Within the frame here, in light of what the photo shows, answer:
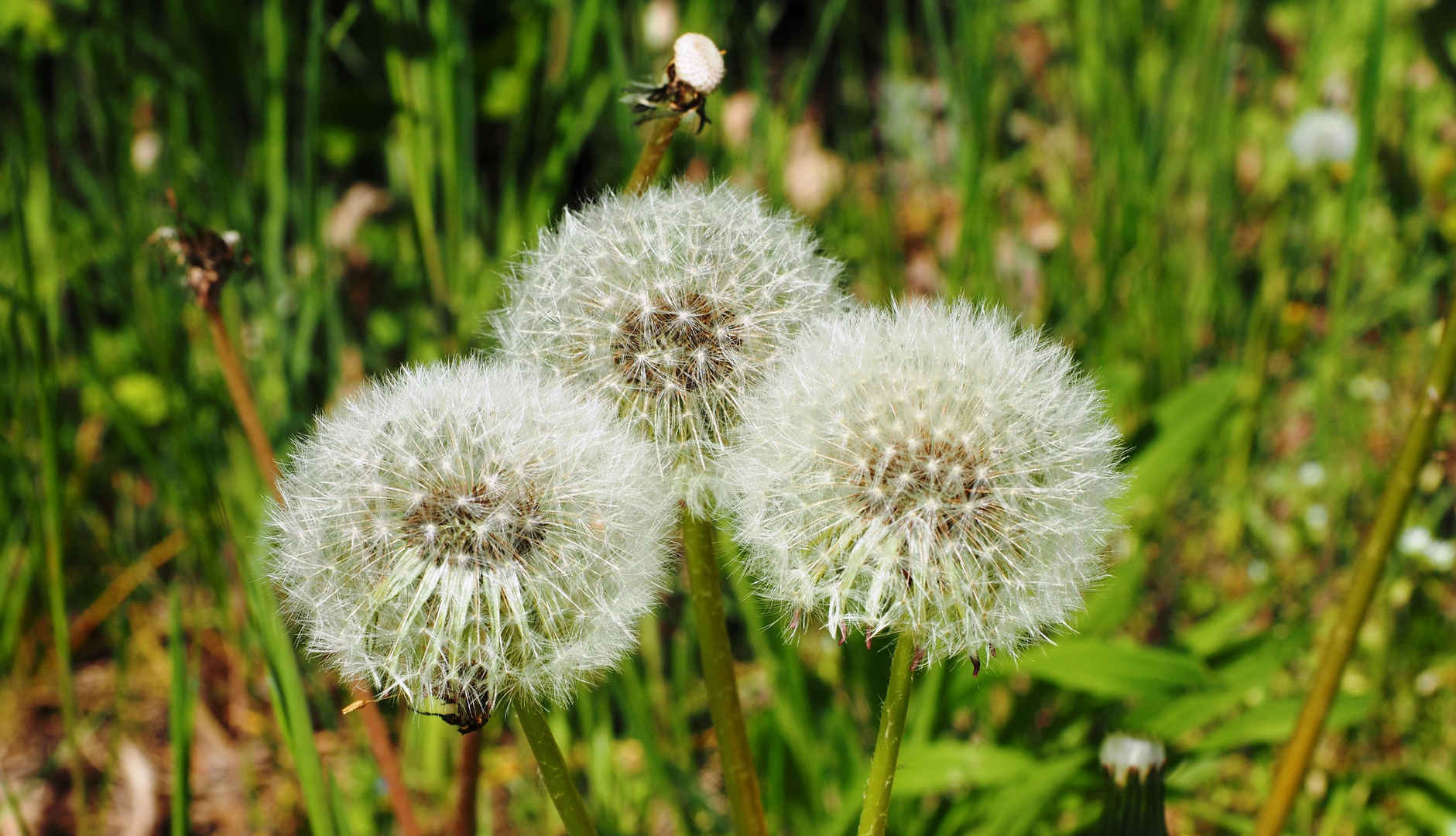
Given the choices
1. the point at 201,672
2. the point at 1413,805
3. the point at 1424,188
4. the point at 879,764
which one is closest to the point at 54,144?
the point at 201,672

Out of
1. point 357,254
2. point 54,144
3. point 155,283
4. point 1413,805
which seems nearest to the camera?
point 1413,805

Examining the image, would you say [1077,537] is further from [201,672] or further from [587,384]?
[201,672]

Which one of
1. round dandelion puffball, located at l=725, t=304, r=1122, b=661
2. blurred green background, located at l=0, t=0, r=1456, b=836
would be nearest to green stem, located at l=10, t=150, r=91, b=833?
blurred green background, located at l=0, t=0, r=1456, b=836

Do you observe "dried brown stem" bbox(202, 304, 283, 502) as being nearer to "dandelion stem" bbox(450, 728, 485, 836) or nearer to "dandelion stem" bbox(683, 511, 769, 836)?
"dandelion stem" bbox(450, 728, 485, 836)

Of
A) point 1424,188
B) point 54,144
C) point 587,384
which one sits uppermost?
point 54,144

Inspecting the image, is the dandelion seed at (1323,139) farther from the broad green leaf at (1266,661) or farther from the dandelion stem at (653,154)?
the dandelion stem at (653,154)

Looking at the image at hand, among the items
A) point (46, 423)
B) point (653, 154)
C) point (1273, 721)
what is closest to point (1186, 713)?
point (1273, 721)

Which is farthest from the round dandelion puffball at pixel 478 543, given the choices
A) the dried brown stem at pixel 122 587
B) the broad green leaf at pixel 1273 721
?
the dried brown stem at pixel 122 587

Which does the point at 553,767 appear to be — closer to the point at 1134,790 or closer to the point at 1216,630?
the point at 1134,790
